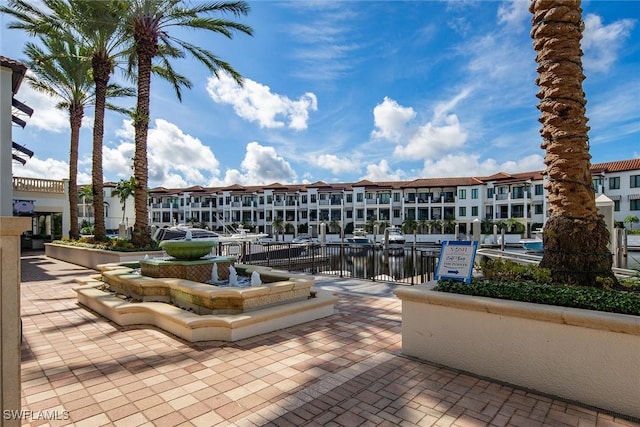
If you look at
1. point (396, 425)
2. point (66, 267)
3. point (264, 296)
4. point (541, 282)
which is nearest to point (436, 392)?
point (396, 425)

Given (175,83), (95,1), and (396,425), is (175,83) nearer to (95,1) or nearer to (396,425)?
(95,1)

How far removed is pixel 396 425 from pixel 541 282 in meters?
3.12

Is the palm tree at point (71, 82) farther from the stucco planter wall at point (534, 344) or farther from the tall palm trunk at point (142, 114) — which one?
the stucco planter wall at point (534, 344)

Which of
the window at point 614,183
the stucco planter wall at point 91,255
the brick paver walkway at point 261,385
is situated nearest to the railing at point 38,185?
the stucco planter wall at point 91,255

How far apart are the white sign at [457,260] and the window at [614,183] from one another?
47.1 metres

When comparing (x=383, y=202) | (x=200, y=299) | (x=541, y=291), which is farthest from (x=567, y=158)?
(x=383, y=202)

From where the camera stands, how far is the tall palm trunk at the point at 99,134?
1593cm

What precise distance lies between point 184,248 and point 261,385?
470cm

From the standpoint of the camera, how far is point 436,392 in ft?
12.6

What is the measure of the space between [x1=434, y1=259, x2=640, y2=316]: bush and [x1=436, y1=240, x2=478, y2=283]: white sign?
14 centimetres

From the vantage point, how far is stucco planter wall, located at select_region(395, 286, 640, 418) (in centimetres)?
338

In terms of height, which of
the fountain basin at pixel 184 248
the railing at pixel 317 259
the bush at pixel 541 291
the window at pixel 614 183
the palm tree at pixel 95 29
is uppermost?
the palm tree at pixel 95 29

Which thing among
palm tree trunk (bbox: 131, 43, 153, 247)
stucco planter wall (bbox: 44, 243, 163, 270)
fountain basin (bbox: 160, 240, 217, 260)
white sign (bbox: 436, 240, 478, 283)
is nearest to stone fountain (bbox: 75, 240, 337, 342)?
fountain basin (bbox: 160, 240, 217, 260)

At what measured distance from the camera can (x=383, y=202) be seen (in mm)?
53562
